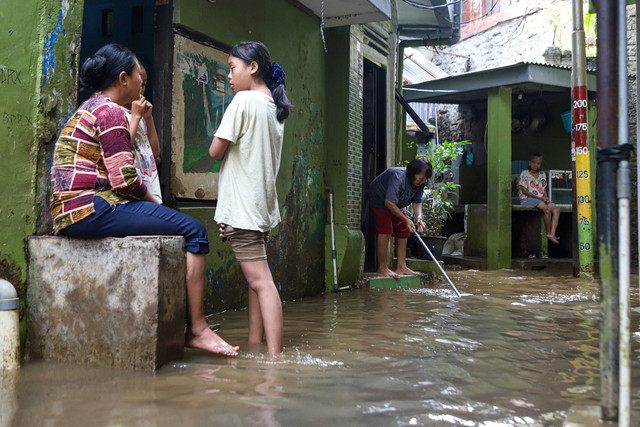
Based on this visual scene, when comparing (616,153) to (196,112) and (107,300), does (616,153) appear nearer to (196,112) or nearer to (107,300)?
(107,300)

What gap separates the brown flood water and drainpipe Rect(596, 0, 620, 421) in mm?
275

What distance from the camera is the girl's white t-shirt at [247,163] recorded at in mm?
2982

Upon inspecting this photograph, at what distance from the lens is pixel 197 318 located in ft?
9.62

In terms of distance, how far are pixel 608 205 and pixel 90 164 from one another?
89.0 inches

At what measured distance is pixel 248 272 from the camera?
307cm

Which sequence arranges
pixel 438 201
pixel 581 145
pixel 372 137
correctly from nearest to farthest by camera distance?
pixel 581 145 → pixel 372 137 → pixel 438 201

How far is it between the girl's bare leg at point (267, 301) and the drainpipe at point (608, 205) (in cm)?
162

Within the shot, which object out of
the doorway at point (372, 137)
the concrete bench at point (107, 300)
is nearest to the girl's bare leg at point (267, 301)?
the concrete bench at point (107, 300)

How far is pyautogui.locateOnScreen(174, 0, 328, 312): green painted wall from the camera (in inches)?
178

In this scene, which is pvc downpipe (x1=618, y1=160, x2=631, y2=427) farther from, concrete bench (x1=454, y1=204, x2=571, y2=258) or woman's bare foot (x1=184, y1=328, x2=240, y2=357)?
concrete bench (x1=454, y1=204, x2=571, y2=258)

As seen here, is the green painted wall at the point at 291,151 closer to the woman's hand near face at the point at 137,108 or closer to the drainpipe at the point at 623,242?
the woman's hand near face at the point at 137,108

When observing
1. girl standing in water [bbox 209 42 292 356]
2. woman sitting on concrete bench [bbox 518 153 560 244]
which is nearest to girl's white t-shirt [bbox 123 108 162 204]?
girl standing in water [bbox 209 42 292 356]

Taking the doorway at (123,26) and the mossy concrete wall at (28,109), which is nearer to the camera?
the mossy concrete wall at (28,109)

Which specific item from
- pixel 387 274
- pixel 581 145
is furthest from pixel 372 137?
pixel 581 145
